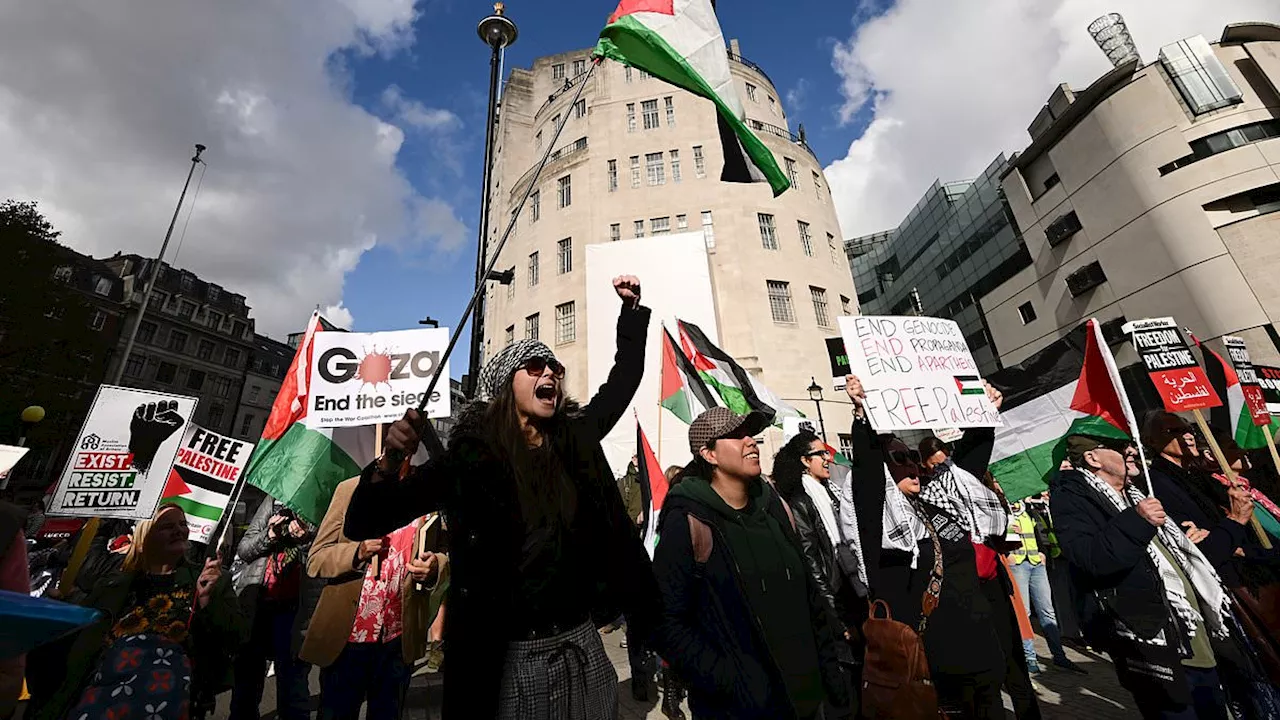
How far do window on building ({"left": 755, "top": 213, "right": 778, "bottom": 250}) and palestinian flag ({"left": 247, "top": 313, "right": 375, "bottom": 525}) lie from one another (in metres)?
22.6

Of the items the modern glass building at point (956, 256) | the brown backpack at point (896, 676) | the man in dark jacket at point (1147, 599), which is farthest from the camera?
the modern glass building at point (956, 256)

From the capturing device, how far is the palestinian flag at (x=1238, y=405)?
6898 mm

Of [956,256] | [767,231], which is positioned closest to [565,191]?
[767,231]

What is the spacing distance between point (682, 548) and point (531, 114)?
3815cm

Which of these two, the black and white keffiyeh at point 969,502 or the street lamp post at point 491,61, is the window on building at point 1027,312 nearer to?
the black and white keffiyeh at point 969,502

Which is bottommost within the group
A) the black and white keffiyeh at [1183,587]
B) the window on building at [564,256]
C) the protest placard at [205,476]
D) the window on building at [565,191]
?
the black and white keffiyeh at [1183,587]

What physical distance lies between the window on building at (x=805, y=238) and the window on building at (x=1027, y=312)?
617 inches

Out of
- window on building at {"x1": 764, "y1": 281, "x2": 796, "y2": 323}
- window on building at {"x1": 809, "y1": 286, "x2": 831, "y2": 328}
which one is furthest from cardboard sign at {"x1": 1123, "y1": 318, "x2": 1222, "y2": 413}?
window on building at {"x1": 809, "y1": 286, "x2": 831, "y2": 328}

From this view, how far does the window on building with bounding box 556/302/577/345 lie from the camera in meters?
25.0

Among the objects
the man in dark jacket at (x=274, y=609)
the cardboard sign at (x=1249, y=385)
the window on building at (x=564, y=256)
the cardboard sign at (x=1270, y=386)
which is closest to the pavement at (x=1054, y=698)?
the man in dark jacket at (x=274, y=609)

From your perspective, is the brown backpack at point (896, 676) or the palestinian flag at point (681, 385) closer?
the brown backpack at point (896, 676)

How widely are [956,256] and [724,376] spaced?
38556 millimetres

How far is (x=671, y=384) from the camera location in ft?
26.1

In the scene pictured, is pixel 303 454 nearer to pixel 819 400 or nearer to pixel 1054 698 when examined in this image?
pixel 1054 698
